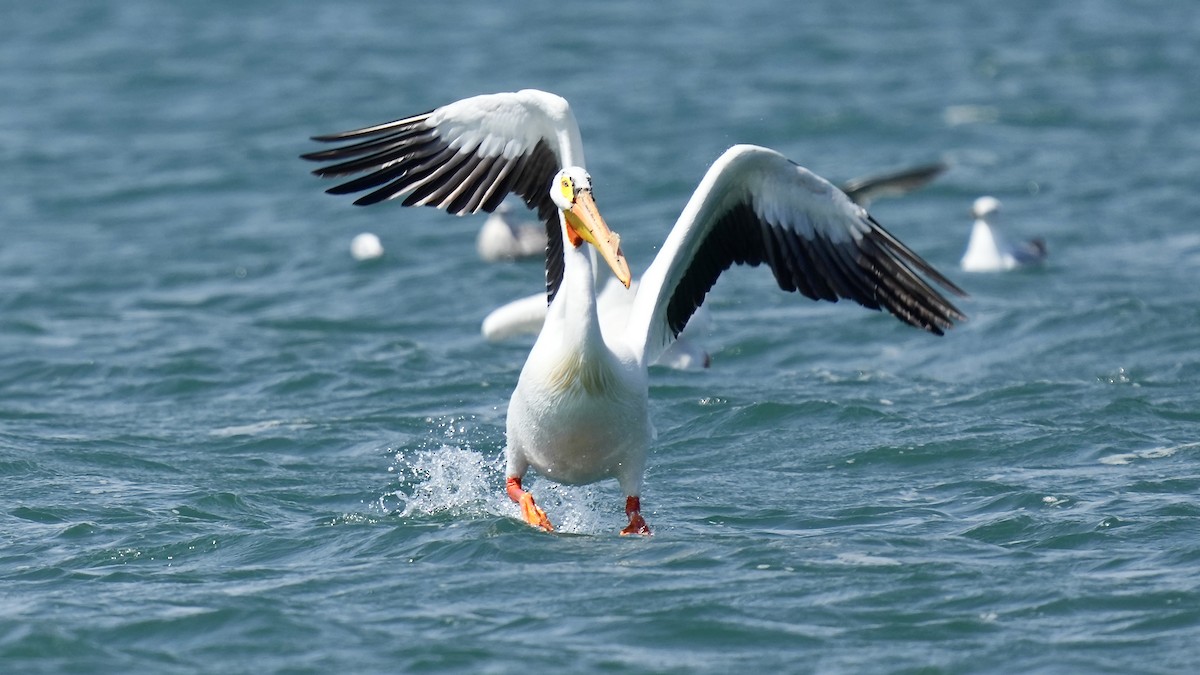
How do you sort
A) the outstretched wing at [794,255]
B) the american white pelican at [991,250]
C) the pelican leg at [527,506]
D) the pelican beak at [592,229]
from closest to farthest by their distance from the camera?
the pelican beak at [592,229] → the pelican leg at [527,506] → the outstretched wing at [794,255] → the american white pelican at [991,250]

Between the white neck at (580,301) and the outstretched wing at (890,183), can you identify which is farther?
the outstretched wing at (890,183)

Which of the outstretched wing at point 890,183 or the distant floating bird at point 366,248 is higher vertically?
the outstretched wing at point 890,183

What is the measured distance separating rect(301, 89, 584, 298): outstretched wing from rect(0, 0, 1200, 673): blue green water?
1511mm

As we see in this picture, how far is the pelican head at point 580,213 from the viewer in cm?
767

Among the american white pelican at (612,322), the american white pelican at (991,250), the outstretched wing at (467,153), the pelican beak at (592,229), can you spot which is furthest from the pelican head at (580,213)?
the american white pelican at (991,250)

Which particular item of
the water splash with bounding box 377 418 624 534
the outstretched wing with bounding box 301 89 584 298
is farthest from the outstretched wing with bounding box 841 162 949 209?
the outstretched wing with bounding box 301 89 584 298

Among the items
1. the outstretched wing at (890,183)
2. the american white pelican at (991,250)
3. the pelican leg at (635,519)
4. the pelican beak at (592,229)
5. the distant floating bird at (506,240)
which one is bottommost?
the pelican leg at (635,519)

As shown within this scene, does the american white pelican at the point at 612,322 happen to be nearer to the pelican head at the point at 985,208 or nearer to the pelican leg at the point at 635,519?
the pelican leg at the point at 635,519

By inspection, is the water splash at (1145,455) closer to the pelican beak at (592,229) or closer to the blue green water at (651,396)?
the blue green water at (651,396)

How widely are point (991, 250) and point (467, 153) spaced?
8098 millimetres

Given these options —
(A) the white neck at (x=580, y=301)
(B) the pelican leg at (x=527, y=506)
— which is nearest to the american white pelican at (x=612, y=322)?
(B) the pelican leg at (x=527, y=506)

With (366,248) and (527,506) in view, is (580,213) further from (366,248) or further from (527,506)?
(366,248)

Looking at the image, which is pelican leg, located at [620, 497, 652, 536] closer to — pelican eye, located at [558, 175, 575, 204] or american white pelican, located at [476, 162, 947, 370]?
pelican eye, located at [558, 175, 575, 204]

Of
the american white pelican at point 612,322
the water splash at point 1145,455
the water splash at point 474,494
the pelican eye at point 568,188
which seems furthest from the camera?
the american white pelican at point 612,322
